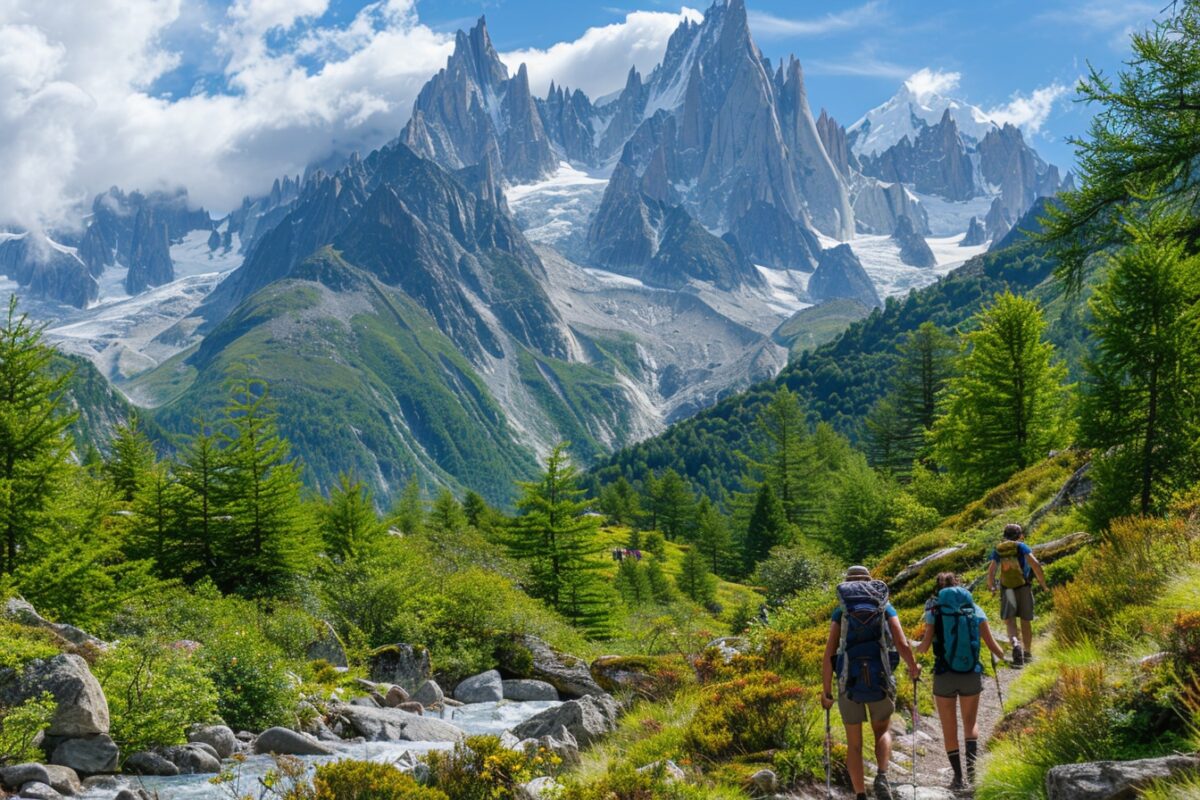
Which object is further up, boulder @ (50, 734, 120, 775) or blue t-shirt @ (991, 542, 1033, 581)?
blue t-shirt @ (991, 542, 1033, 581)

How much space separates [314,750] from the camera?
1395 centimetres

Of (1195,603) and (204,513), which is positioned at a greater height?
(204,513)

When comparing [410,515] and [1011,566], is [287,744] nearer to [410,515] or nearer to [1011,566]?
[1011,566]

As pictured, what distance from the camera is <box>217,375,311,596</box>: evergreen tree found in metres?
30.9

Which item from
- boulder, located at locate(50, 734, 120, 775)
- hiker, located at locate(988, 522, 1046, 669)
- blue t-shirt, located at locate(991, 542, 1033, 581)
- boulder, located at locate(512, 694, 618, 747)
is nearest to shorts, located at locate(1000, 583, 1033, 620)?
hiker, located at locate(988, 522, 1046, 669)

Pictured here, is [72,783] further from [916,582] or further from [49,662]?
[916,582]

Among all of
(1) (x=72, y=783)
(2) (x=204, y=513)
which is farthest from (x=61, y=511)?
(1) (x=72, y=783)

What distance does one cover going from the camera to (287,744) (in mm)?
13859

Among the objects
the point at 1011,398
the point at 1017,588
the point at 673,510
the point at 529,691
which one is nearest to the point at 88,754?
the point at 529,691

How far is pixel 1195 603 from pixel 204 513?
31179mm

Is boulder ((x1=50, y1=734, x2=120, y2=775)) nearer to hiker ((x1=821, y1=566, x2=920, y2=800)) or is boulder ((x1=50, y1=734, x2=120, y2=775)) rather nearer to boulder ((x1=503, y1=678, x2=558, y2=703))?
hiker ((x1=821, y1=566, x2=920, y2=800))

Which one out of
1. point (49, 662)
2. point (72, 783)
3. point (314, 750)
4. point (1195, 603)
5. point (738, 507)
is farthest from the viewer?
point (738, 507)

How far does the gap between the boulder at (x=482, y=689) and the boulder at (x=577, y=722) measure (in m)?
9.41

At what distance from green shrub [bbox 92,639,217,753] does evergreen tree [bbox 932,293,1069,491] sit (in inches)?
1291
